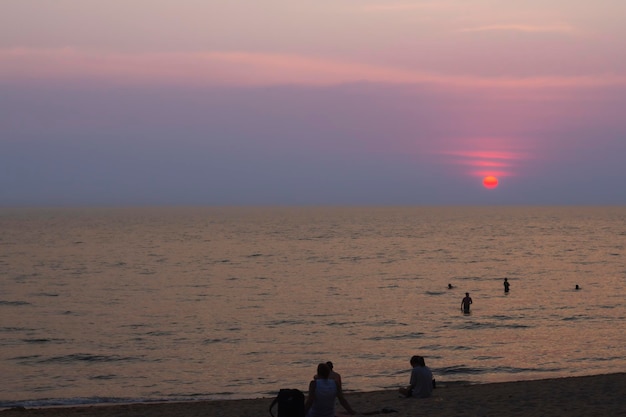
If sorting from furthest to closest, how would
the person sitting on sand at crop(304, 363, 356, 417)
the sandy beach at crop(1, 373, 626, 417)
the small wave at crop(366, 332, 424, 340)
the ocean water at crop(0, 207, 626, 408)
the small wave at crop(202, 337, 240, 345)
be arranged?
the small wave at crop(366, 332, 424, 340) < the small wave at crop(202, 337, 240, 345) < the ocean water at crop(0, 207, 626, 408) < the sandy beach at crop(1, 373, 626, 417) < the person sitting on sand at crop(304, 363, 356, 417)

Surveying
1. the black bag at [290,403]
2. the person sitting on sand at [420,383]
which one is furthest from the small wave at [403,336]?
the black bag at [290,403]

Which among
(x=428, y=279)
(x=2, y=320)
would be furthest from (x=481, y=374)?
(x=428, y=279)

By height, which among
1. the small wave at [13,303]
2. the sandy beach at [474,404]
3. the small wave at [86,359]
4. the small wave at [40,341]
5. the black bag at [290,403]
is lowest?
the small wave at [13,303]

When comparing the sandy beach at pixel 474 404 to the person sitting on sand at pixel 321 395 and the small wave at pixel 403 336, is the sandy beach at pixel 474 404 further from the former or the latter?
the small wave at pixel 403 336

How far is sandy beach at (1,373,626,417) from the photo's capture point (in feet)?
59.7

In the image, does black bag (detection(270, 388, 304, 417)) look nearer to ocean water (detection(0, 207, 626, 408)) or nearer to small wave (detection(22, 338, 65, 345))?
ocean water (detection(0, 207, 626, 408))

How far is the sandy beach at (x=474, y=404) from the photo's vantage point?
18.2 metres

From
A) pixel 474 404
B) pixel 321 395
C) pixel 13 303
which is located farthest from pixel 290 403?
pixel 13 303

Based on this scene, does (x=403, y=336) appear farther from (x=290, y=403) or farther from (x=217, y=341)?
(x=290, y=403)

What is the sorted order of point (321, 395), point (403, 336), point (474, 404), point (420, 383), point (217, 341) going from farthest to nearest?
point (403, 336)
point (217, 341)
point (420, 383)
point (474, 404)
point (321, 395)

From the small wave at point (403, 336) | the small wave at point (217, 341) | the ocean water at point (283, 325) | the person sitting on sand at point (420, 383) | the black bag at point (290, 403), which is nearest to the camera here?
the black bag at point (290, 403)

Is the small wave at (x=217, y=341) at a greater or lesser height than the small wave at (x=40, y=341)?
greater

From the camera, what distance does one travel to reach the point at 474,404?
19.2 m

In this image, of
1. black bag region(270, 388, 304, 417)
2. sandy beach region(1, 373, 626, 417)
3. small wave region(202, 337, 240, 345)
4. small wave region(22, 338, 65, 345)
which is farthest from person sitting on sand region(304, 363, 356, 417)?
small wave region(22, 338, 65, 345)
